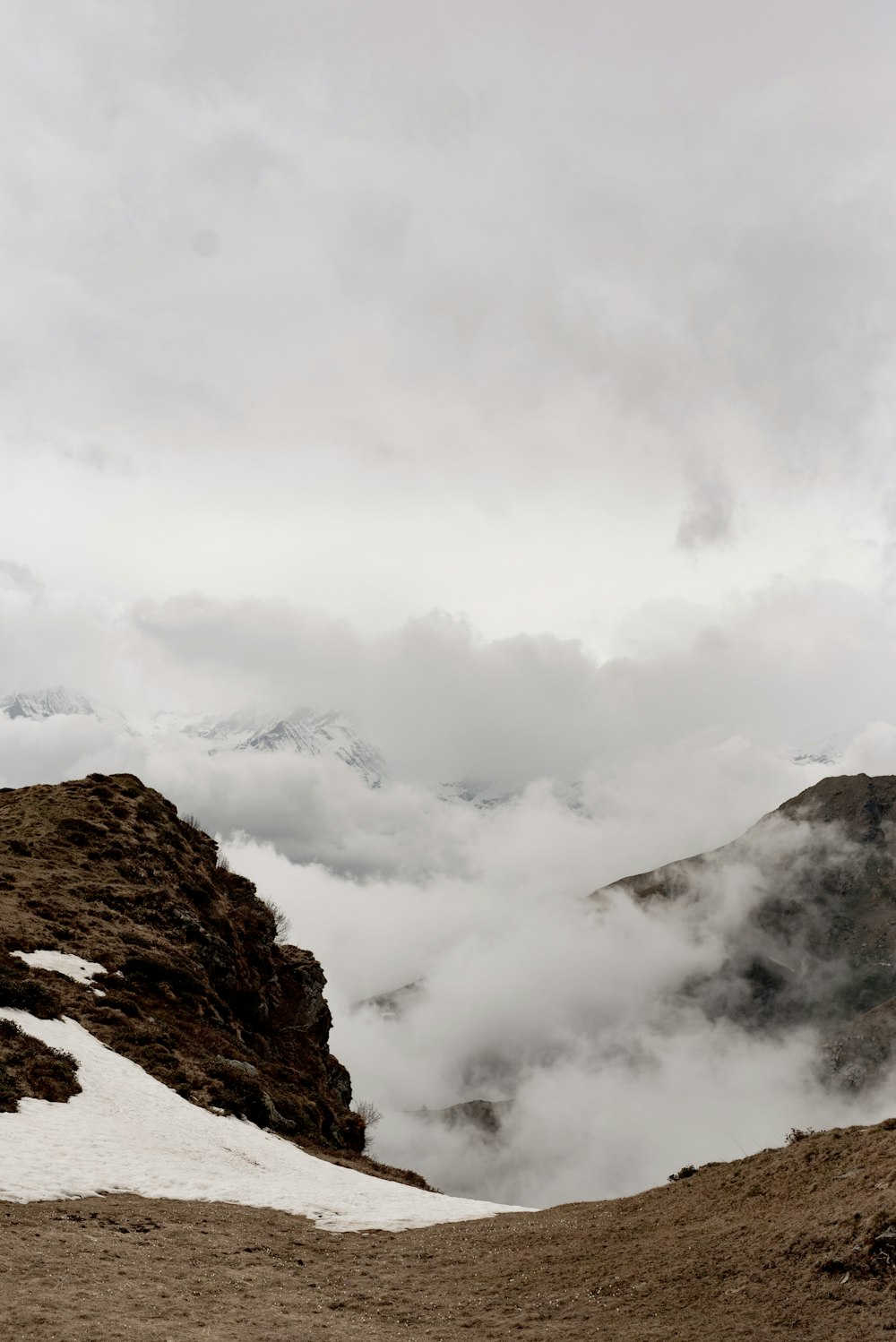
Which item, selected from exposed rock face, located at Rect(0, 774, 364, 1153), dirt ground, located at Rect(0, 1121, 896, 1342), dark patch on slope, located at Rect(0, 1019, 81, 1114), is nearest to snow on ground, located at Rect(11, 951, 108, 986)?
exposed rock face, located at Rect(0, 774, 364, 1153)

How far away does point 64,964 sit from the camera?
141 ft

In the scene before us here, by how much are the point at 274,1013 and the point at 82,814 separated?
858 inches

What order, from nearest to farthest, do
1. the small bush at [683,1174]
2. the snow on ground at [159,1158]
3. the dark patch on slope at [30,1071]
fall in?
the snow on ground at [159,1158] < the small bush at [683,1174] < the dark patch on slope at [30,1071]

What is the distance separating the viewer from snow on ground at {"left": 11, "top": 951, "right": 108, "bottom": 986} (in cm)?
4162

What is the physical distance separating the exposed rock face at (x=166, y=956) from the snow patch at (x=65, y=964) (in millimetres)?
542

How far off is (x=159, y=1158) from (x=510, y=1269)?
13968 millimetres

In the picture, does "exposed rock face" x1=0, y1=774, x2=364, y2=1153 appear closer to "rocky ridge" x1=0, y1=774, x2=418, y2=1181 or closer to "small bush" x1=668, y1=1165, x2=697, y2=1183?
"rocky ridge" x1=0, y1=774, x2=418, y2=1181

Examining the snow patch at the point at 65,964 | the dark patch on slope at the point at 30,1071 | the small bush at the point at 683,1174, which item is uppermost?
the snow patch at the point at 65,964

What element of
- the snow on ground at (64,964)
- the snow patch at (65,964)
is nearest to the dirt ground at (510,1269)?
the snow patch at (65,964)

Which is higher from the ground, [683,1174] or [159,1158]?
[159,1158]

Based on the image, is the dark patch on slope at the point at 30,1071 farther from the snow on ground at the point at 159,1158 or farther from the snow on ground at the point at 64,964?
the snow on ground at the point at 64,964

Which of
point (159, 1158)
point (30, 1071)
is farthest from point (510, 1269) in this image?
point (30, 1071)

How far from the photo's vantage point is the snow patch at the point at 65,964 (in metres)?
41.6

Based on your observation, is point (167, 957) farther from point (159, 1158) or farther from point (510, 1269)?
point (510, 1269)
